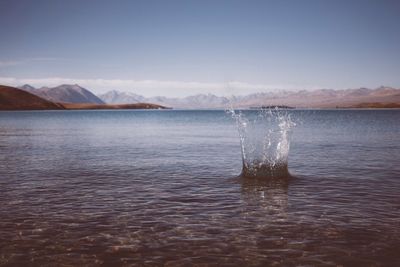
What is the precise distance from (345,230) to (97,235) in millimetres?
7497

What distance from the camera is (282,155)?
70.3 ft

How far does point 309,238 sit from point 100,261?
5.80m

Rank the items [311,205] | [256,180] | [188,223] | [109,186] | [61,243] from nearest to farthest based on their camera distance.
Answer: [61,243] < [188,223] < [311,205] < [109,186] < [256,180]

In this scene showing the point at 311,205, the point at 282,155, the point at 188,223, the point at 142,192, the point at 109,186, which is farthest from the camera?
the point at 282,155

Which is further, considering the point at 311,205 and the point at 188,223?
the point at 311,205

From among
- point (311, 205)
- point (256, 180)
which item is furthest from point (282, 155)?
point (311, 205)

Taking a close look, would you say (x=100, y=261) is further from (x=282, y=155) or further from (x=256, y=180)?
(x=282, y=155)

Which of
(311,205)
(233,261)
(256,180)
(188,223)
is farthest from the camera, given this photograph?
(256,180)

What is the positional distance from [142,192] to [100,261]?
289 inches

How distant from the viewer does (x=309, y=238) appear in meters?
10.4

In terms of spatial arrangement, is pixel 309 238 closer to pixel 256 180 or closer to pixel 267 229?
pixel 267 229

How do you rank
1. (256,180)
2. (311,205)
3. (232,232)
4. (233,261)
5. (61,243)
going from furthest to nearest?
(256,180)
(311,205)
(232,232)
(61,243)
(233,261)

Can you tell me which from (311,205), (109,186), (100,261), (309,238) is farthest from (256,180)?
(100,261)

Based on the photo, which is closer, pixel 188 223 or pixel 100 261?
pixel 100 261
